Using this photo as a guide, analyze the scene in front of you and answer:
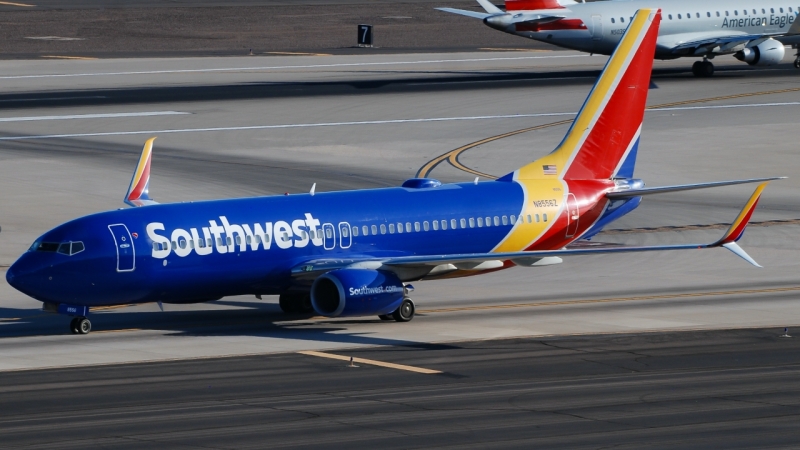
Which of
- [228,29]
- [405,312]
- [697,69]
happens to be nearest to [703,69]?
[697,69]

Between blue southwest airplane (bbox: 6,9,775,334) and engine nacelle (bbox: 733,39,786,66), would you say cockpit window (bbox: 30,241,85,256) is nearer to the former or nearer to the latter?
blue southwest airplane (bbox: 6,9,775,334)

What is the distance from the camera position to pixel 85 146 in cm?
7744

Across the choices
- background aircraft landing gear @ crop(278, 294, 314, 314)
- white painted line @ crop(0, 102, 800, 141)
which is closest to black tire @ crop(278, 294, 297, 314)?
background aircraft landing gear @ crop(278, 294, 314, 314)

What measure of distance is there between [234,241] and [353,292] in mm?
3647

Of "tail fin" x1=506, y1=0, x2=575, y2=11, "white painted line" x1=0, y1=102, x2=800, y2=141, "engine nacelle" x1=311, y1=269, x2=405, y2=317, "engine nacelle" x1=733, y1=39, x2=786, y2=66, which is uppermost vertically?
"tail fin" x1=506, y1=0, x2=575, y2=11

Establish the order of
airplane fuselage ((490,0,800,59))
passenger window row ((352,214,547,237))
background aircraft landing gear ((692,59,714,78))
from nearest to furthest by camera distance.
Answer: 1. passenger window row ((352,214,547,237))
2. airplane fuselage ((490,0,800,59))
3. background aircraft landing gear ((692,59,714,78))

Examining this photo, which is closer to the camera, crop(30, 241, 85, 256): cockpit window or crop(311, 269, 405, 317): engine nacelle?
crop(30, 241, 85, 256): cockpit window

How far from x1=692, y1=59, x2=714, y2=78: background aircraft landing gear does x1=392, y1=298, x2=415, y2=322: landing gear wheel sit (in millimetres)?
66731

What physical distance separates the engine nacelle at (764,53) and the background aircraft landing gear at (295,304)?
6751 cm

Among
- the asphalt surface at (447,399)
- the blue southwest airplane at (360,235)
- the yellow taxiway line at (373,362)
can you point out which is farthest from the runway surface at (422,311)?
the blue southwest airplane at (360,235)

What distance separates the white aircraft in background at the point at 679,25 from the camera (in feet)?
321

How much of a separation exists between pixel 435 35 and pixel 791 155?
65.6 metres

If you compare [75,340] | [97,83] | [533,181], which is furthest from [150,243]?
[97,83]

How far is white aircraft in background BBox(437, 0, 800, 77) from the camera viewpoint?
321ft
